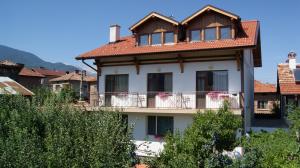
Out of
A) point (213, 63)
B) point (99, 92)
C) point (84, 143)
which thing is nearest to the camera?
point (84, 143)

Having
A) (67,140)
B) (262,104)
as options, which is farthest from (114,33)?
(262,104)

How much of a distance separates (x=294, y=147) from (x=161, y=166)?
5737 millimetres

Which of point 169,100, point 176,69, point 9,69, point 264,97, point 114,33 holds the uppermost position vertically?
point 114,33

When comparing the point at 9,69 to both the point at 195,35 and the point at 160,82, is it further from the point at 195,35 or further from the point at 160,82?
the point at 195,35

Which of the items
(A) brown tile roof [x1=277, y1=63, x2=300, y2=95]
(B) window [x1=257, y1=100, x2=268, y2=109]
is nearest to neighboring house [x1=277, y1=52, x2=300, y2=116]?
(A) brown tile roof [x1=277, y1=63, x2=300, y2=95]

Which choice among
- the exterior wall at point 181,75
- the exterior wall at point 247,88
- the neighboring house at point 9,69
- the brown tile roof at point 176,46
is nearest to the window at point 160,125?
the exterior wall at point 181,75

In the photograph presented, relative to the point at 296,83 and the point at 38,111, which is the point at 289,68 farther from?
the point at 38,111

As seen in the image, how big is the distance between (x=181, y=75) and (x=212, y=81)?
6.24 feet

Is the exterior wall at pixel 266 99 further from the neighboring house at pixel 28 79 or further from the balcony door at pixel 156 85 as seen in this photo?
the neighboring house at pixel 28 79

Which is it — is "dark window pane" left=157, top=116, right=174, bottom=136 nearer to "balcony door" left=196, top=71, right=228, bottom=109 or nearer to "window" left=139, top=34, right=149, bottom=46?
"balcony door" left=196, top=71, right=228, bottom=109

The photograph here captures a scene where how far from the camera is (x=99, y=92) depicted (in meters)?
23.3

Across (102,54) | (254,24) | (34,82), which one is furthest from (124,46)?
(34,82)

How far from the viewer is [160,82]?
21.6 meters

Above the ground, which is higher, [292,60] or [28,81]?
[28,81]
